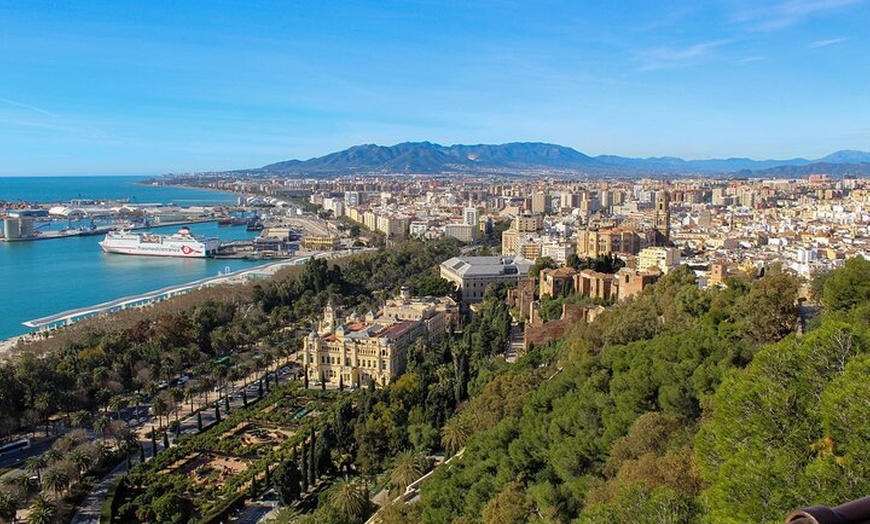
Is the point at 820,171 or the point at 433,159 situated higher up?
the point at 433,159

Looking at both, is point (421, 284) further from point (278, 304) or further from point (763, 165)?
point (763, 165)

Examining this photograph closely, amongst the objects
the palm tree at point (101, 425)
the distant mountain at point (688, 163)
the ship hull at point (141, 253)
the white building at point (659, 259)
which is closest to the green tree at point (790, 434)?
the palm tree at point (101, 425)

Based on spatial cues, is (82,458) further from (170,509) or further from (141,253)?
(141,253)

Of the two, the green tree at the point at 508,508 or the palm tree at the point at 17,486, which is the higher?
the green tree at the point at 508,508

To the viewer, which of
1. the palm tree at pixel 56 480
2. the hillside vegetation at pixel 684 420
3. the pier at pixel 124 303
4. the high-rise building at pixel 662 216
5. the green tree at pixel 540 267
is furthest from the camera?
the high-rise building at pixel 662 216

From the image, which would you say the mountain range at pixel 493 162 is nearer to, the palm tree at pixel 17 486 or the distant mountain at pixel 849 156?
the distant mountain at pixel 849 156

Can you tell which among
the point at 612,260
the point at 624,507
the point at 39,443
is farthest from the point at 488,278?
the point at 624,507

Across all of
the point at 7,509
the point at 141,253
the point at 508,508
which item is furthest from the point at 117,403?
the point at 141,253
